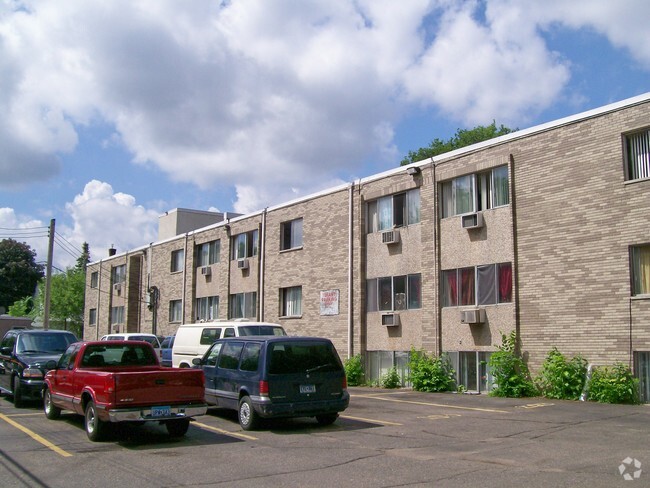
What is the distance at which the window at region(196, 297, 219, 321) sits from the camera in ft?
111

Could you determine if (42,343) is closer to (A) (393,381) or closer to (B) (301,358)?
(B) (301,358)

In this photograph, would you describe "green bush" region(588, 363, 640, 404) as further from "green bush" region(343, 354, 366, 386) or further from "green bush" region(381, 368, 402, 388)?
"green bush" region(343, 354, 366, 386)

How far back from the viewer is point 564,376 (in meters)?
16.6

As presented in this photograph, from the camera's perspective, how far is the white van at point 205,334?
18.6 meters

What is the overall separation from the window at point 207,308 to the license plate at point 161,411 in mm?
22827

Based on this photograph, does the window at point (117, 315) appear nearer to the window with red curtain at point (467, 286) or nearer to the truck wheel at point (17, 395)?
the truck wheel at point (17, 395)

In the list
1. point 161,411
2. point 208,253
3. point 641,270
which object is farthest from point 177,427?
point 208,253

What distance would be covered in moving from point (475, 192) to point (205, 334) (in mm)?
9128

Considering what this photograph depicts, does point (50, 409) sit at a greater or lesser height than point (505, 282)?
lesser

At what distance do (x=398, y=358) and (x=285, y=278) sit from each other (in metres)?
7.34

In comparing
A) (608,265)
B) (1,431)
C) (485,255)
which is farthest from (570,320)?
(1,431)

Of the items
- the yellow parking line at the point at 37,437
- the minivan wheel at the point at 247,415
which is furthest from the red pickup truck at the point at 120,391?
the minivan wheel at the point at 247,415

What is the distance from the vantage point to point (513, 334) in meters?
18.3

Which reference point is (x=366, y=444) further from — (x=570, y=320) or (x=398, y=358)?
(x=398, y=358)
